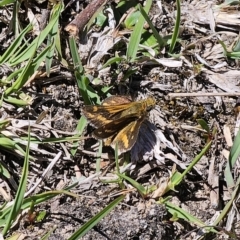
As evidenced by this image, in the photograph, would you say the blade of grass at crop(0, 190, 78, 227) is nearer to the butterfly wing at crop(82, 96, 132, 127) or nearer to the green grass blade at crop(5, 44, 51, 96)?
the butterfly wing at crop(82, 96, 132, 127)

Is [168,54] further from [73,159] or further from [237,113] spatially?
[73,159]

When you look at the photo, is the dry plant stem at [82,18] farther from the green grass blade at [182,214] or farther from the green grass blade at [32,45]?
the green grass blade at [182,214]

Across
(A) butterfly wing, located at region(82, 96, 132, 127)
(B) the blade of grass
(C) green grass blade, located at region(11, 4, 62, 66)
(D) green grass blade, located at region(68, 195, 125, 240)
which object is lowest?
(D) green grass blade, located at region(68, 195, 125, 240)

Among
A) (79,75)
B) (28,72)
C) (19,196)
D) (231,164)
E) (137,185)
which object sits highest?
(28,72)

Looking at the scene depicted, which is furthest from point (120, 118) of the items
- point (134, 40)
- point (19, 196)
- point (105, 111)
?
point (19, 196)

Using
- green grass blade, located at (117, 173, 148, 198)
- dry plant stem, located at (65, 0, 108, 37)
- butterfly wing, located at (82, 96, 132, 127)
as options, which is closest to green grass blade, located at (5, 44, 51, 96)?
dry plant stem, located at (65, 0, 108, 37)

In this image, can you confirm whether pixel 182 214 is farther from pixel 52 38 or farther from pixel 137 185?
pixel 52 38

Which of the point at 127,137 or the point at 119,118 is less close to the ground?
the point at 119,118

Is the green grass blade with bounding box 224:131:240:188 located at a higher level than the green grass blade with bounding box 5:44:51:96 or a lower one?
lower
